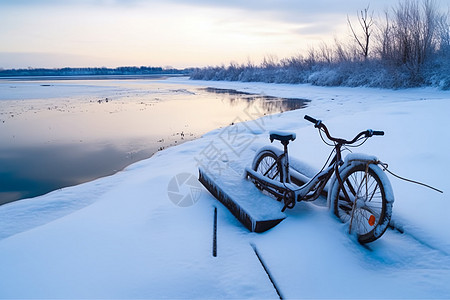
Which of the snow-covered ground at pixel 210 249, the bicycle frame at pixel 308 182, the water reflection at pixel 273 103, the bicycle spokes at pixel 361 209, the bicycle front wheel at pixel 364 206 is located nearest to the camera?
the snow-covered ground at pixel 210 249

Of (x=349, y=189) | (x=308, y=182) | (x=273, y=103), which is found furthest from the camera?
(x=273, y=103)

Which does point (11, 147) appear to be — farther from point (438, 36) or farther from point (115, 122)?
point (438, 36)

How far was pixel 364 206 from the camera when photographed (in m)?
2.81

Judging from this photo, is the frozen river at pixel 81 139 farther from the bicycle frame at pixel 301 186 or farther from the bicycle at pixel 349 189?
the bicycle at pixel 349 189

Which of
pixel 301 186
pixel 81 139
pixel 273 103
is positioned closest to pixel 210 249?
pixel 301 186

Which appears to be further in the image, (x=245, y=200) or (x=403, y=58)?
(x=403, y=58)

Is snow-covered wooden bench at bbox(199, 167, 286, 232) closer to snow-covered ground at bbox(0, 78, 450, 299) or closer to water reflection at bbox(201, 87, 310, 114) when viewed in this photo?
snow-covered ground at bbox(0, 78, 450, 299)

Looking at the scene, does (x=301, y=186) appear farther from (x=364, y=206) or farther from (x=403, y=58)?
(x=403, y=58)

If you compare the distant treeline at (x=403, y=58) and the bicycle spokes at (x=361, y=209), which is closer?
the bicycle spokes at (x=361, y=209)

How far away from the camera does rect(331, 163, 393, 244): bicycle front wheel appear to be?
2.54 m

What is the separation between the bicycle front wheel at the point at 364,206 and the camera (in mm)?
2535

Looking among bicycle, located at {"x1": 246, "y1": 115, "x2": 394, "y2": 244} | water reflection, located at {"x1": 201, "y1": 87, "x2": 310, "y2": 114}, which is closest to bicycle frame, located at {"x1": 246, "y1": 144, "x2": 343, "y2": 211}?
bicycle, located at {"x1": 246, "y1": 115, "x2": 394, "y2": 244}

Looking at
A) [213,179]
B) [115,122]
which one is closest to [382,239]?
[213,179]

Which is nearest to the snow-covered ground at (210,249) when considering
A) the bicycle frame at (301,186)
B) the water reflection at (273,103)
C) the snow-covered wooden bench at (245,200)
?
the snow-covered wooden bench at (245,200)
